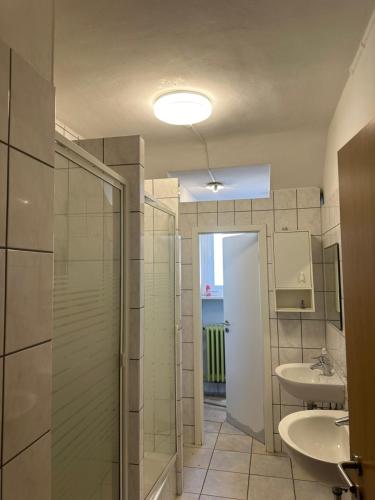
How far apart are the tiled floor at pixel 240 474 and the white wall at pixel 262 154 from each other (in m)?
2.26

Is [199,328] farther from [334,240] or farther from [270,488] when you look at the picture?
[334,240]

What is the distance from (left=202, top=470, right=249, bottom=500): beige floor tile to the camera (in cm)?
240

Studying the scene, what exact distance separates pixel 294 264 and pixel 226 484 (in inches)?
66.9

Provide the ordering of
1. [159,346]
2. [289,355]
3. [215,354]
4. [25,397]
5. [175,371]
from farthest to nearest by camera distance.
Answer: [215,354]
[289,355]
[175,371]
[159,346]
[25,397]

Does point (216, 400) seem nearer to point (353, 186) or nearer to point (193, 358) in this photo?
point (193, 358)

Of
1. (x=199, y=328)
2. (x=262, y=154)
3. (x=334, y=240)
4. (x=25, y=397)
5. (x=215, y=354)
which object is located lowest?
(x=215, y=354)

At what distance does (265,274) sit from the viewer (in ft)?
10.00

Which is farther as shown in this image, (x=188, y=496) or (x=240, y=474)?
(x=240, y=474)

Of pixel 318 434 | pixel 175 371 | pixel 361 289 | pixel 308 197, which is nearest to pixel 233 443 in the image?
pixel 175 371

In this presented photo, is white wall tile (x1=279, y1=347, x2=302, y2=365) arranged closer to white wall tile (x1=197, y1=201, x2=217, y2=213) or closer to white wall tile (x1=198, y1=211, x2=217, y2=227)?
white wall tile (x1=198, y1=211, x2=217, y2=227)

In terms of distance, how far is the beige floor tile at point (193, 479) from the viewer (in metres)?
2.45

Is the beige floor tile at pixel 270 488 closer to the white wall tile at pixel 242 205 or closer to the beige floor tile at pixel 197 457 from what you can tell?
the beige floor tile at pixel 197 457

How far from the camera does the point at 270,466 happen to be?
8.98 ft

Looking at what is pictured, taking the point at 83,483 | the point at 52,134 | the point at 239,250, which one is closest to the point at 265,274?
the point at 239,250
